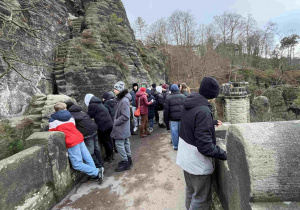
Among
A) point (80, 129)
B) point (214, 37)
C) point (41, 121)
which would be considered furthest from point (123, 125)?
point (214, 37)

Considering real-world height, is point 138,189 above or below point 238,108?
above

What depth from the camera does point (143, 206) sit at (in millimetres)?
2945

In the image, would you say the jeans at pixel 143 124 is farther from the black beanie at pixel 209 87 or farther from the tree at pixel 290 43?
the tree at pixel 290 43

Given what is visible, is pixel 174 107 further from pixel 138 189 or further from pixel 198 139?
pixel 198 139

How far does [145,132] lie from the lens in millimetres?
6770

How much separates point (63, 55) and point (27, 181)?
9.71m

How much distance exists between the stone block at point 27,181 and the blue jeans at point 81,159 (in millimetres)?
487

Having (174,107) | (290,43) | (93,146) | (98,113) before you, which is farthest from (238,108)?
(290,43)

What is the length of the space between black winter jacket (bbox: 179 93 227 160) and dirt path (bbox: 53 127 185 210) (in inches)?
61.1

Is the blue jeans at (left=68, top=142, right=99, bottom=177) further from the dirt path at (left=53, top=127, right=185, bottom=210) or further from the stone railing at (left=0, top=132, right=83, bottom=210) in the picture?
the dirt path at (left=53, top=127, right=185, bottom=210)

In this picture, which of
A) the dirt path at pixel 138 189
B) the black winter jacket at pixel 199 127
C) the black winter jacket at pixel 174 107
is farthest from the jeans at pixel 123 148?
the black winter jacket at pixel 199 127

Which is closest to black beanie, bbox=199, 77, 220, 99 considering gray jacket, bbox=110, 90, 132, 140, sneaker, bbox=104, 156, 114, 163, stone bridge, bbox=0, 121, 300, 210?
stone bridge, bbox=0, 121, 300, 210

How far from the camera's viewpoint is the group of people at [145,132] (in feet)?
6.61

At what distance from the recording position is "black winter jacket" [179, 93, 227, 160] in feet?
6.23
